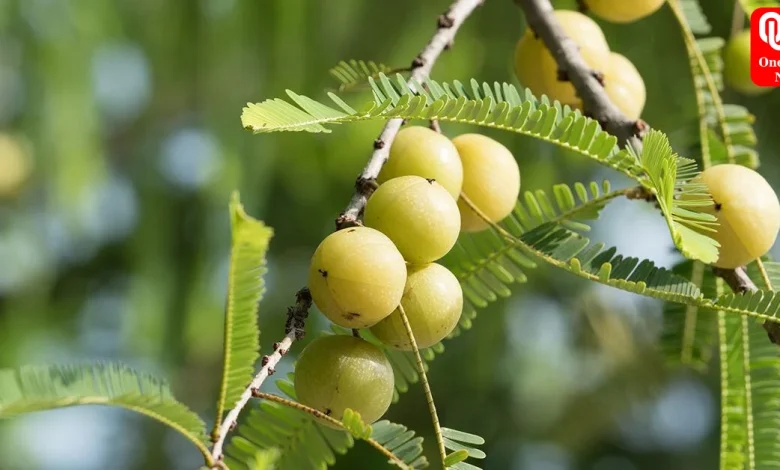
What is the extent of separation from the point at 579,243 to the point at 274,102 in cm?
28

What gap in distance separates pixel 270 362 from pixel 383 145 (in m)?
0.20

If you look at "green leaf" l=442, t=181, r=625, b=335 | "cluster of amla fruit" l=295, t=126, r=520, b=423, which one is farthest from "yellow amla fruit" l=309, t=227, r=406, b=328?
"green leaf" l=442, t=181, r=625, b=335

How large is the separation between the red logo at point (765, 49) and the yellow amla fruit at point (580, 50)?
0.69 ft

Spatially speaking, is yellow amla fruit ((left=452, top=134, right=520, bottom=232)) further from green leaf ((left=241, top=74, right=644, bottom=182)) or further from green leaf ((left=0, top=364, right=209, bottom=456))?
green leaf ((left=0, top=364, right=209, bottom=456))

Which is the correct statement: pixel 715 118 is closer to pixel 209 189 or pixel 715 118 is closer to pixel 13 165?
pixel 209 189

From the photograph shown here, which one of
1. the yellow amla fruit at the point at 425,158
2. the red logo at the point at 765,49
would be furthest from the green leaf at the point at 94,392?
the red logo at the point at 765,49

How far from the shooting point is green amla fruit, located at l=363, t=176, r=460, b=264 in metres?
0.56

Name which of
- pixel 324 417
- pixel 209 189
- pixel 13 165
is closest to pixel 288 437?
pixel 324 417

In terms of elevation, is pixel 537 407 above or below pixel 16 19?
below

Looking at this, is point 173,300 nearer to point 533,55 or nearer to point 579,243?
point 533,55

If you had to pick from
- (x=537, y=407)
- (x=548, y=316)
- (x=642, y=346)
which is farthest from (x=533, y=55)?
(x=537, y=407)

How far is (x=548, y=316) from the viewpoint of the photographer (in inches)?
92.6

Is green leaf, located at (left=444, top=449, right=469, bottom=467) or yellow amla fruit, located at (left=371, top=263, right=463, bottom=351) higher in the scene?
yellow amla fruit, located at (left=371, top=263, right=463, bottom=351)

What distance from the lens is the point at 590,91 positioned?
75cm
